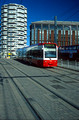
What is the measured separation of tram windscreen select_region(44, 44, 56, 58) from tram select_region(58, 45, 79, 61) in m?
18.1

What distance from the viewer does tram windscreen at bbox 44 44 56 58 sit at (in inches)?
855

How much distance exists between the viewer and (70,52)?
4253 centimetres

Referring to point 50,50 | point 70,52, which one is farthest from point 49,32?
point 50,50

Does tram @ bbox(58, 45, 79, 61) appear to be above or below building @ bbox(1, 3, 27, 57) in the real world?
below

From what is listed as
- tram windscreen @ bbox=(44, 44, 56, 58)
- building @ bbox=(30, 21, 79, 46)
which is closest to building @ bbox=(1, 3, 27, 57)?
building @ bbox=(30, 21, 79, 46)

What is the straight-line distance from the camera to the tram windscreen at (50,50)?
71.3ft

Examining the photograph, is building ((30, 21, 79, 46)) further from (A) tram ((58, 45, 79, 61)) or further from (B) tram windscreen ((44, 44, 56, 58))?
(B) tram windscreen ((44, 44, 56, 58))

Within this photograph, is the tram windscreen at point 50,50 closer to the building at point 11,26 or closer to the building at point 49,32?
the building at point 49,32

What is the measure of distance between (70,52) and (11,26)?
72476 mm

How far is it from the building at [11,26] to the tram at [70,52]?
213 feet

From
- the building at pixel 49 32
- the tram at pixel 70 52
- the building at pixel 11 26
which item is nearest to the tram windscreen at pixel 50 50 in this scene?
the tram at pixel 70 52

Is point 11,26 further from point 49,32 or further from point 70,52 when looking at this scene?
point 70,52

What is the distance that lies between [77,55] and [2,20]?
265ft

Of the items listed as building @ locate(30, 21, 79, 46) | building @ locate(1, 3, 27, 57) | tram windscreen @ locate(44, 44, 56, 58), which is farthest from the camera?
building @ locate(1, 3, 27, 57)
